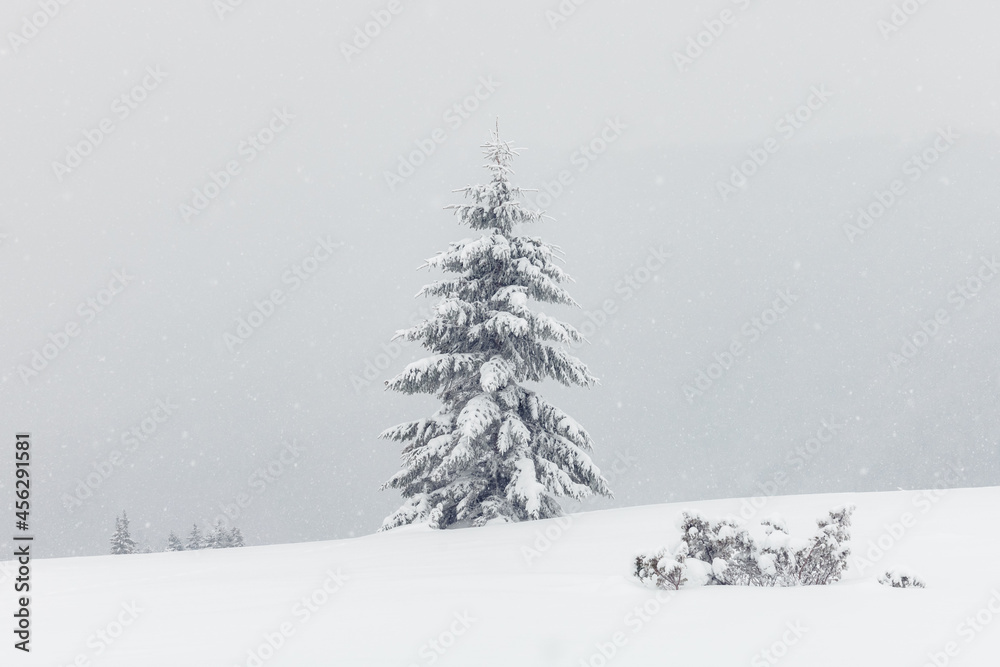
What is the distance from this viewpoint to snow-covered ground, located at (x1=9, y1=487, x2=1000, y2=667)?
12.2ft

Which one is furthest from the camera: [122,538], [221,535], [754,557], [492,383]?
[221,535]

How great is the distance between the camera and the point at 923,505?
8.28m

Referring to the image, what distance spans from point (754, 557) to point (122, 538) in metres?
28.4

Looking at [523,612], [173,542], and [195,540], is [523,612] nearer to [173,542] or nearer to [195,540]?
[195,540]

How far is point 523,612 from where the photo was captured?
14.5ft

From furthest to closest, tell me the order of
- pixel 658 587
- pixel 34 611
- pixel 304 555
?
pixel 304 555 → pixel 34 611 → pixel 658 587

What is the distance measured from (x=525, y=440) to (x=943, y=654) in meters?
9.88

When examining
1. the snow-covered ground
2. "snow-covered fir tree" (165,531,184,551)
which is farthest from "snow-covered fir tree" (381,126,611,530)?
"snow-covered fir tree" (165,531,184,551)

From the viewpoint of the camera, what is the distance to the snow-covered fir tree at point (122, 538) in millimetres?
27500

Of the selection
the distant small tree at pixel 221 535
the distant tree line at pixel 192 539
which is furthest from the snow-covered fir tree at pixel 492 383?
the distant small tree at pixel 221 535

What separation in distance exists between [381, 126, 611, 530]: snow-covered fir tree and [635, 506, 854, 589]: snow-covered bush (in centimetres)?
709

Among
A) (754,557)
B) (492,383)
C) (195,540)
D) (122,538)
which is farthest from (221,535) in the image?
(754,557)

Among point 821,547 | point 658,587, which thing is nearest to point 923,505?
point 821,547

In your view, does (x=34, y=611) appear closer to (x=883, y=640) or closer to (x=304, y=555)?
(x=304, y=555)
